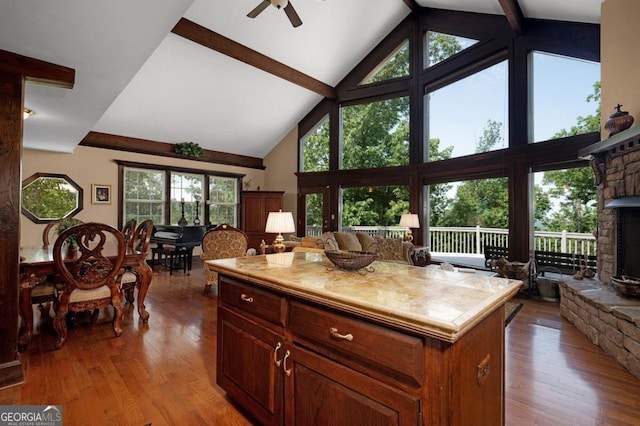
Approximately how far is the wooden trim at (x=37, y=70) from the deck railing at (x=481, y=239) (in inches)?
246

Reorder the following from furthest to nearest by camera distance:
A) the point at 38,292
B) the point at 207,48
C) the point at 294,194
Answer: the point at 294,194
the point at 207,48
the point at 38,292

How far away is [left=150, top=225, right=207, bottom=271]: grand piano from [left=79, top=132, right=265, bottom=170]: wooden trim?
2.17m

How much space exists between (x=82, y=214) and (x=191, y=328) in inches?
199

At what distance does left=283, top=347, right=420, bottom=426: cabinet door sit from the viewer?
103 centimetres

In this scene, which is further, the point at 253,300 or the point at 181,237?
the point at 181,237

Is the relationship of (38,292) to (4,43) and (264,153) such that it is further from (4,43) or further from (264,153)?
(264,153)

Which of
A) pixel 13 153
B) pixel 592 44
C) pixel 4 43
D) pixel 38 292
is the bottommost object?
pixel 38 292

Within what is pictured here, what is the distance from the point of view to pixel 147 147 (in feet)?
24.0

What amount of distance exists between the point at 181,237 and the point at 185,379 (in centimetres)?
428

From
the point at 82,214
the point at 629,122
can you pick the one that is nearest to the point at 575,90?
the point at 629,122

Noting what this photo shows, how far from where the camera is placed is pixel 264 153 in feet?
31.4

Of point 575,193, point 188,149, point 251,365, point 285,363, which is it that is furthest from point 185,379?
point 188,149

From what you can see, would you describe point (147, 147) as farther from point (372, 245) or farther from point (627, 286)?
point (627, 286)

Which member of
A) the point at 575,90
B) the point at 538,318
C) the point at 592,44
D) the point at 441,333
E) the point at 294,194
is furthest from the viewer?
the point at 294,194
